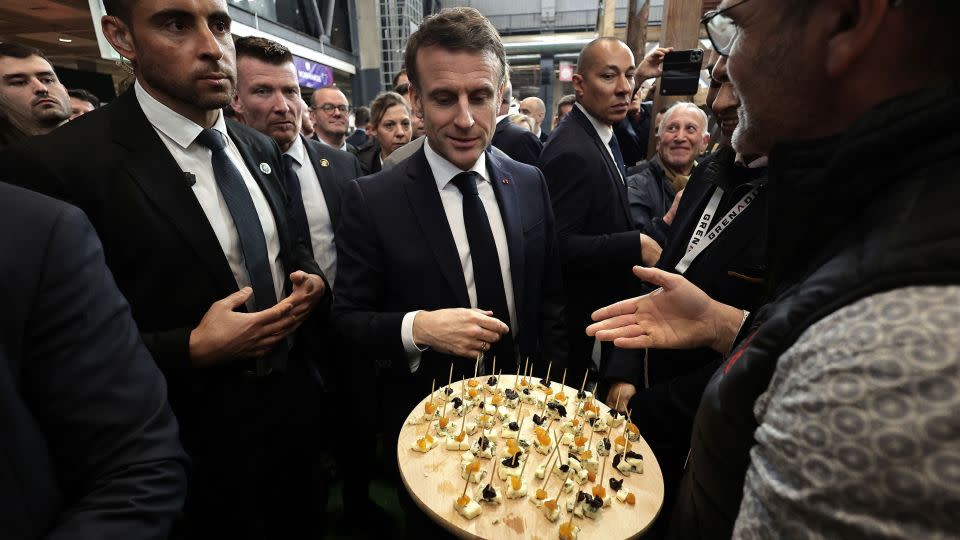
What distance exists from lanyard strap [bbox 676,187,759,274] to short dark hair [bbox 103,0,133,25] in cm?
232

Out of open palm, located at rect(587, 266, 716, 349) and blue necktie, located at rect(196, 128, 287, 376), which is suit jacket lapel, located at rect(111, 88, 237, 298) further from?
open palm, located at rect(587, 266, 716, 349)

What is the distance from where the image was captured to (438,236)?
5.66 ft

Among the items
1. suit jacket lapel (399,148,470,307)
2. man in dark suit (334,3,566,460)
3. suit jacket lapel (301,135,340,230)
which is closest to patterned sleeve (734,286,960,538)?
man in dark suit (334,3,566,460)

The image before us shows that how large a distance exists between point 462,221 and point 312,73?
12.7 m

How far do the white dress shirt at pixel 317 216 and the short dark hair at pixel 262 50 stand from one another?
0.59m

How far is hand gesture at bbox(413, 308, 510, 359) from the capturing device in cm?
154

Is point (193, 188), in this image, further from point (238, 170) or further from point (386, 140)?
point (386, 140)

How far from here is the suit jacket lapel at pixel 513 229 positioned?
187 cm

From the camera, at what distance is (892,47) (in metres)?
0.66

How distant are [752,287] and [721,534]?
1.07 metres

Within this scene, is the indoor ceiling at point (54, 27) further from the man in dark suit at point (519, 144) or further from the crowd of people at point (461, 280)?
the man in dark suit at point (519, 144)

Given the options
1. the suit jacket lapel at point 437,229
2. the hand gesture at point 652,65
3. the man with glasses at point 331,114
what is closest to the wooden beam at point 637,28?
the hand gesture at point 652,65

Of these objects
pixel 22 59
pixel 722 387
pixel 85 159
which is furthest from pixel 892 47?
pixel 22 59

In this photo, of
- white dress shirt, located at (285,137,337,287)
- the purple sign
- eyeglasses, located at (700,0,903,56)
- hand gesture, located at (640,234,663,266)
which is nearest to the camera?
eyeglasses, located at (700,0,903,56)
